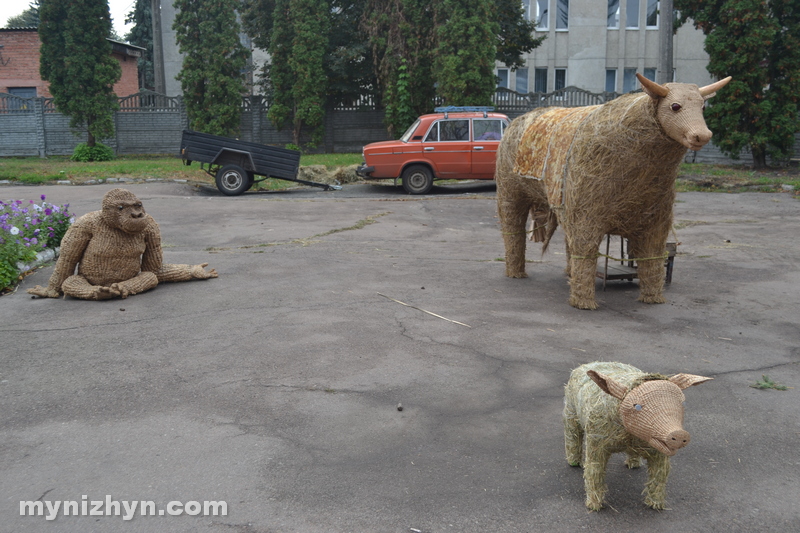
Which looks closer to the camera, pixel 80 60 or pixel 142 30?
pixel 80 60

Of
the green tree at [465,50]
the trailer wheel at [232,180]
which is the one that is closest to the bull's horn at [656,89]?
the trailer wheel at [232,180]

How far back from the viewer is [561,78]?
Result: 35.5 metres

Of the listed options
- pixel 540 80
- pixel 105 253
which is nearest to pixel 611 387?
pixel 105 253

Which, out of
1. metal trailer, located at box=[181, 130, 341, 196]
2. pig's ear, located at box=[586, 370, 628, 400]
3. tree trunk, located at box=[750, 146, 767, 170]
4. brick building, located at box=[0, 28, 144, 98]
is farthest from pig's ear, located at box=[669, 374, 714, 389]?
brick building, located at box=[0, 28, 144, 98]

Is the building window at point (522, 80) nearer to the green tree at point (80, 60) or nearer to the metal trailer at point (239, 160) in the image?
the green tree at point (80, 60)

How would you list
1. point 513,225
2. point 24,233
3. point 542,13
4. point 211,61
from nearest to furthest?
point 513,225
point 24,233
point 211,61
point 542,13

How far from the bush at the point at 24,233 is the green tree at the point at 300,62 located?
18.8 metres

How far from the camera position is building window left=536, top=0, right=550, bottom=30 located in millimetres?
34531

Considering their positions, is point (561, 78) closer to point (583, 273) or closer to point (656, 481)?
point (583, 273)

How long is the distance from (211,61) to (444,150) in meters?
13.2

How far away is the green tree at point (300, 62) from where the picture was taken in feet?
88.6

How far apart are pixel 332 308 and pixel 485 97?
797 inches

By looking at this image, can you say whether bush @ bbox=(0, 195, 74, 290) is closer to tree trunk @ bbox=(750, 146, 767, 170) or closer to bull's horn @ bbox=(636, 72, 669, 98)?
bull's horn @ bbox=(636, 72, 669, 98)

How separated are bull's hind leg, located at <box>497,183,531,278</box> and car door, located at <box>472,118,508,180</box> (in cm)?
955
